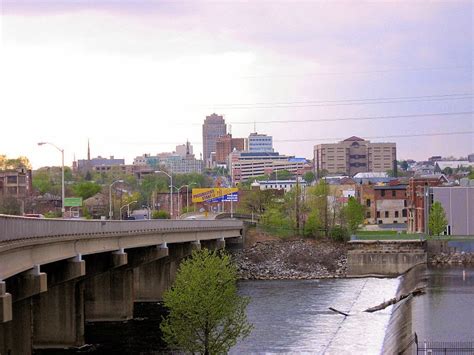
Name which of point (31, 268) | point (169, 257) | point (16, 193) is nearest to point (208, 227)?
point (169, 257)

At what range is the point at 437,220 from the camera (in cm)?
13775

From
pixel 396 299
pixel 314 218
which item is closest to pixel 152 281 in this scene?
pixel 396 299

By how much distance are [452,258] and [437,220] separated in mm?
12534

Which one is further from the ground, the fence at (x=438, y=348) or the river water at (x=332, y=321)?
the fence at (x=438, y=348)

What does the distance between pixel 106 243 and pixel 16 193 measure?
109215 mm

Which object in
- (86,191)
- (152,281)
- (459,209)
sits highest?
(86,191)

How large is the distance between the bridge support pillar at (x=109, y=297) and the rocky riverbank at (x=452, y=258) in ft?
178

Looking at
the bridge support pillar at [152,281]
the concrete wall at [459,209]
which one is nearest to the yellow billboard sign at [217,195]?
the concrete wall at [459,209]

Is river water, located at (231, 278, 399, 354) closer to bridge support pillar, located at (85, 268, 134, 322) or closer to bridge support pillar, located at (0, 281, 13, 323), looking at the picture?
bridge support pillar, located at (85, 268, 134, 322)

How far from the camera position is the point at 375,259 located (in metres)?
119

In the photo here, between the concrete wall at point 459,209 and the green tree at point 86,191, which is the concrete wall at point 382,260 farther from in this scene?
the green tree at point 86,191

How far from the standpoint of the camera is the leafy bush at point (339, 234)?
433 feet

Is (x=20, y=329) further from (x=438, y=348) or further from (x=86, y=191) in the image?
(x=86, y=191)

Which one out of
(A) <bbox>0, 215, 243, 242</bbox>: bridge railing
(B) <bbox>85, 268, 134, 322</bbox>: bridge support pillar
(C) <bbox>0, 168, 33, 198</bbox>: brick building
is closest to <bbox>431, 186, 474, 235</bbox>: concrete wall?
(A) <bbox>0, 215, 243, 242</bbox>: bridge railing
